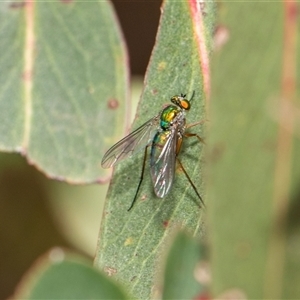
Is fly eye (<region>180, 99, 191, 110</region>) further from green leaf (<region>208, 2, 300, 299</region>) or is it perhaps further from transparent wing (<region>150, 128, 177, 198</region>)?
green leaf (<region>208, 2, 300, 299</region>)

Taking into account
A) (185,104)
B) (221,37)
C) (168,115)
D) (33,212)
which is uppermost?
(221,37)

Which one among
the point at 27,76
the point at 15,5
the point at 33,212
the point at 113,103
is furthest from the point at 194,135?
the point at 33,212

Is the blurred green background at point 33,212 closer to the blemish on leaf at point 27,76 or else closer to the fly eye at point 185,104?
the blemish on leaf at point 27,76

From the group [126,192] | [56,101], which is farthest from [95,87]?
[126,192]

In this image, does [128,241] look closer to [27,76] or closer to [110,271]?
[110,271]

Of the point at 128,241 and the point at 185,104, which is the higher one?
the point at 185,104

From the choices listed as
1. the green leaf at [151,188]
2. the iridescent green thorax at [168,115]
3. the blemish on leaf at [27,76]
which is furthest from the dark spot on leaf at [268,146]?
the blemish on leaf at [27,76]

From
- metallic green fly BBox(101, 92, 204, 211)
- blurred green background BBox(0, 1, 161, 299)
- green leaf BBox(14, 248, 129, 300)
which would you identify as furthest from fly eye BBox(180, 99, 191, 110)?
blurred green background BBox(0, 1, 161, 299)
